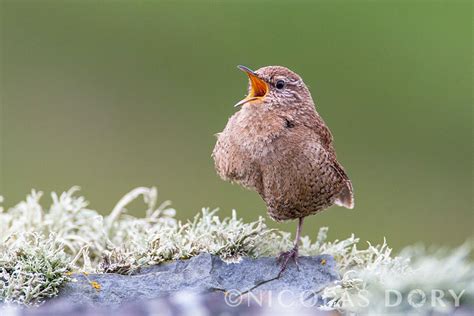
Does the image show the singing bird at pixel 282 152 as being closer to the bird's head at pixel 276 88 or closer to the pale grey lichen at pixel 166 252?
the bird's head at pixel 276 88

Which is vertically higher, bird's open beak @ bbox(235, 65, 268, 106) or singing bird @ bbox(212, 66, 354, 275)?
bird's open beak @ bbox(235, 65, 268, 106)

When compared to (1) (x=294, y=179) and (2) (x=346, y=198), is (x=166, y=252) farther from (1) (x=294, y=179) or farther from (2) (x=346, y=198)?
(2) (x=346, y=198)

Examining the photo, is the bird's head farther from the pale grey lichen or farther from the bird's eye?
the pale grey lichen

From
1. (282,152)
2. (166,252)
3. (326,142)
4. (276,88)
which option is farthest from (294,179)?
(166,252)

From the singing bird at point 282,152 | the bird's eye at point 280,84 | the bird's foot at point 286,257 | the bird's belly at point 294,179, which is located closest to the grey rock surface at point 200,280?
the bird's foot at point 286,257

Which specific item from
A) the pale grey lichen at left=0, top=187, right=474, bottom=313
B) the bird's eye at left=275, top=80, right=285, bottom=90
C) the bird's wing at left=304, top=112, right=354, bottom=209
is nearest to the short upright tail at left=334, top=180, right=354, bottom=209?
the bird's wing at left=304, top=112, right=354, bottom=209

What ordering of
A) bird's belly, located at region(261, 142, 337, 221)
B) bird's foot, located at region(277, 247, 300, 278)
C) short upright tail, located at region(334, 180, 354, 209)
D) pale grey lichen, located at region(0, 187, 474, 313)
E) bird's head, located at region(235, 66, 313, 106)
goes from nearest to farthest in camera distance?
pale grey lichen, located at region(0, 187, 474, 313)
bird's foot, located at region(277, 247, 300, 278)
bird's belly, located at region(261, 142, 337, 221)
bird's head, located at region(235, 66, 313, 106)
short upright tail, located at region(334, 180, 354, 209)
